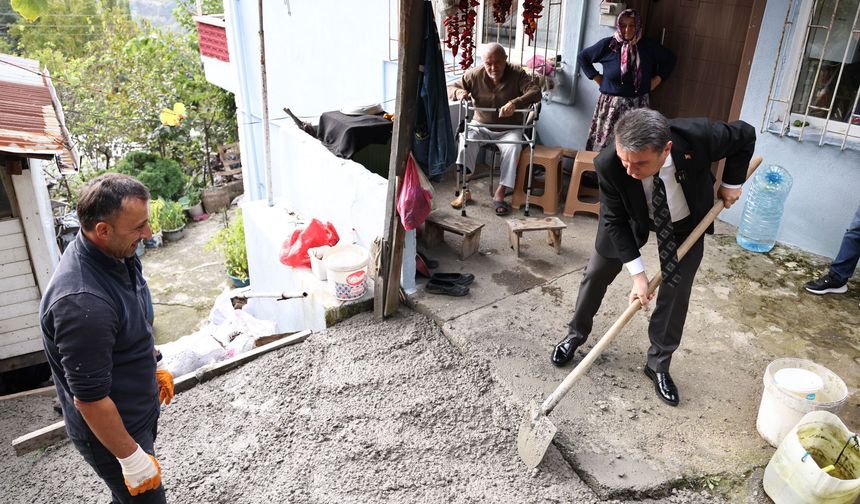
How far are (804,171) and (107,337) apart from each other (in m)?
5.65

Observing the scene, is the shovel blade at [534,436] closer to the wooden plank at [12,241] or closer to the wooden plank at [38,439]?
the wooden plank at [38,439]

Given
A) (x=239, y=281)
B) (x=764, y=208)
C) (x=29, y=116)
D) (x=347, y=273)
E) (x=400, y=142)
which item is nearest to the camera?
(x=400, y=142)

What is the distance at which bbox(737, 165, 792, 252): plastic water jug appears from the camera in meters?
5.51

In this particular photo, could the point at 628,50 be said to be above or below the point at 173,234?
above

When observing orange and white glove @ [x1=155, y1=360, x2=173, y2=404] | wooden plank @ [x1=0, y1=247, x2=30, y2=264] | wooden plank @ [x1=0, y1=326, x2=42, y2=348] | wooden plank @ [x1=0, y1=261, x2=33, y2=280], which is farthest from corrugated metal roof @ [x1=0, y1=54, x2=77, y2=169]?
orange and white glove @ [x1=155, y1=360, x2=173, y2=404]

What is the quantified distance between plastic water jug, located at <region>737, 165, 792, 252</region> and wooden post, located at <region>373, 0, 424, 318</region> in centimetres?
343

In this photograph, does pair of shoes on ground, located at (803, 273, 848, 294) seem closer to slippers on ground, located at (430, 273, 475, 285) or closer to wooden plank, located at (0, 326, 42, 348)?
slippers on ground, located at (430, 273, 475, 285)

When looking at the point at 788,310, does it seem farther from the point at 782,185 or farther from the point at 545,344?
the point at 545,344

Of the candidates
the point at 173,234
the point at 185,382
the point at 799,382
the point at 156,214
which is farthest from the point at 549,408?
the point at 173,234

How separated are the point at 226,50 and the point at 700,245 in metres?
12.0

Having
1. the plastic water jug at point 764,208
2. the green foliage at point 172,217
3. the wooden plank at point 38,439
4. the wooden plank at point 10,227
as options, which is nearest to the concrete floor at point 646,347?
the plastic water jug at point 764,208

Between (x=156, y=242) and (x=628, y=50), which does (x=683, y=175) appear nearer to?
(x=628, y=50)

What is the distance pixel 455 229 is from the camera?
5473 mm

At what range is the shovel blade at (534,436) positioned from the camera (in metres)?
3.25
